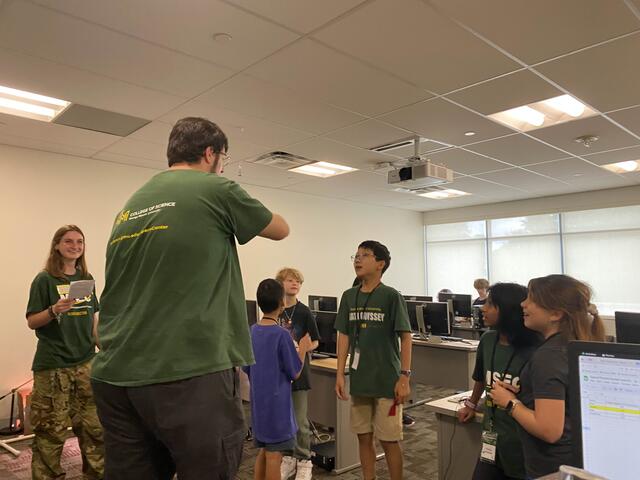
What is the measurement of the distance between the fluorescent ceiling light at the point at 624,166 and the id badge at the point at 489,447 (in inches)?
215

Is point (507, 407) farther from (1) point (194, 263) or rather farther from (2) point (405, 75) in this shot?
(2) point (405, 75)

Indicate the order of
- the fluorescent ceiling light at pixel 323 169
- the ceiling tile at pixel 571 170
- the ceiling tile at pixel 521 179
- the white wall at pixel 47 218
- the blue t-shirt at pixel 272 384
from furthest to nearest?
the ceiling tile at pixel 521 179, the fluorescent ceiling light at pixel 323 169, the ceiling tile at pixel 571 170, the white wall at pixel 47 218, the blue t-shirt at pixel 272 384

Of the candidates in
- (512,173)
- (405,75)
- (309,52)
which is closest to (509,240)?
(512,173)

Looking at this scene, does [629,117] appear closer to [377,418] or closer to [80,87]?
[377,418]

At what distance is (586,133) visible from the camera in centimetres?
471

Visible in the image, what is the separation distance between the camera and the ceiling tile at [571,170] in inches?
236

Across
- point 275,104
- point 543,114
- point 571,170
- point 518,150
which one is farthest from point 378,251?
point 571,170

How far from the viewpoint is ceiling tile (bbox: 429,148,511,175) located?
5.43 m

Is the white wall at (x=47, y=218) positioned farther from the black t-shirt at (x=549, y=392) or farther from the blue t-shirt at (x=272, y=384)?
the black t-shirt at (x=549, y=392)

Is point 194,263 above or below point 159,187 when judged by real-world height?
below

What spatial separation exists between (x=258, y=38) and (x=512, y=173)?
488 centimetres

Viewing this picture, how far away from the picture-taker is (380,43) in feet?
9.29

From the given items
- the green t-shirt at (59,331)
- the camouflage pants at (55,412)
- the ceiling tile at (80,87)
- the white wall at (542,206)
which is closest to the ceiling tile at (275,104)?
the ceiling tile at (80,87)

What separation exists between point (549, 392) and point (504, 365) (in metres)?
0.55
